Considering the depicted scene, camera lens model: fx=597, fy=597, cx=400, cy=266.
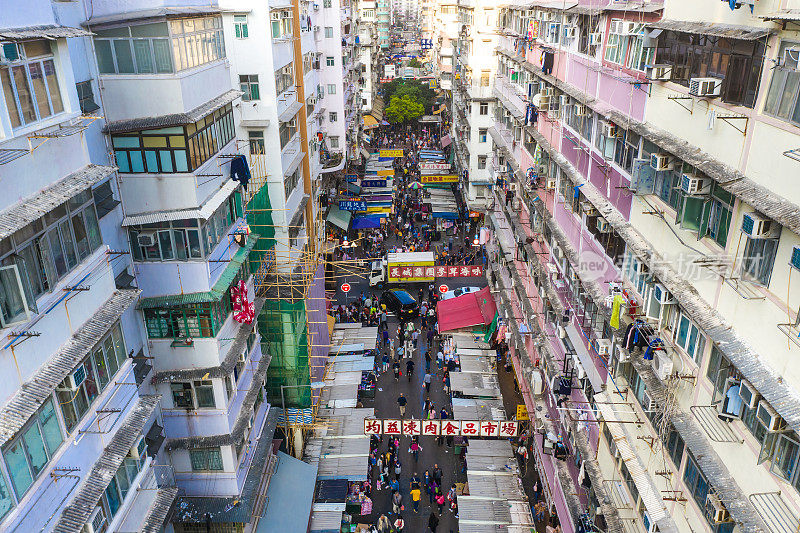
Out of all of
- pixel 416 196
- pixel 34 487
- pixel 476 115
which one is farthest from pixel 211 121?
pixel 416 196

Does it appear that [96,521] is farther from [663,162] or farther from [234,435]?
[663,162]

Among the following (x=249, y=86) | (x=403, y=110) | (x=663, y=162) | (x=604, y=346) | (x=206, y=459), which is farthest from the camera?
(x=403, y=110)

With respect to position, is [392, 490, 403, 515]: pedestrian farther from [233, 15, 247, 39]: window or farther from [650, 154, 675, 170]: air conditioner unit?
[233, 15, 247, 39]: window

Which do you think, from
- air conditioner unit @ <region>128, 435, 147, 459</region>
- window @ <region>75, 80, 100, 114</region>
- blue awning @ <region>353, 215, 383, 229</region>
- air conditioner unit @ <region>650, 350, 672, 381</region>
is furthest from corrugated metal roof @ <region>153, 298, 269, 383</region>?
blue awning @ <region>353, 215, 383, 229</region>

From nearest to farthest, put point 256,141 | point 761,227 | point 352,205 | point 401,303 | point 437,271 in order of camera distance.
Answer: point 761,227
point 256,141
point 401,303
point 437,271
point 352,205

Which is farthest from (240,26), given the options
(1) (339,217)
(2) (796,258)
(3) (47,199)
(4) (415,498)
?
(1) (339,217)

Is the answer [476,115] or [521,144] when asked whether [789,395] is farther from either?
[476,115]
